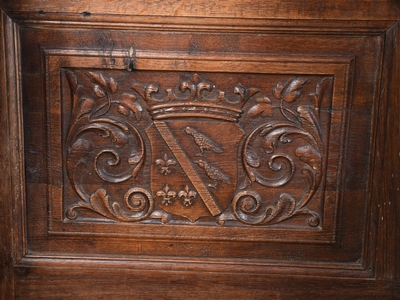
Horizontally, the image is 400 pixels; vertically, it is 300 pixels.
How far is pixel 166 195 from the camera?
1093 mm

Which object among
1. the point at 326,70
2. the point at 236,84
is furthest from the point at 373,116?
the point at 236,84

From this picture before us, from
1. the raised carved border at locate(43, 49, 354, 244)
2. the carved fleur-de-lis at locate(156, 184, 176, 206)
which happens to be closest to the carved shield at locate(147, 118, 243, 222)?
the carved fleur-de-lis at locate(156, 184, 176, 206)

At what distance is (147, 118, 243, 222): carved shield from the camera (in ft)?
3.51

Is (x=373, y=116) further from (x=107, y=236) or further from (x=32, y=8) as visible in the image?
→ (x=32, y=8)

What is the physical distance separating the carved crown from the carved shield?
17 millimetres

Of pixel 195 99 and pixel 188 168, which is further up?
pixel 195 99

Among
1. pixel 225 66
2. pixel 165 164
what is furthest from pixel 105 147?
pixel 225 66

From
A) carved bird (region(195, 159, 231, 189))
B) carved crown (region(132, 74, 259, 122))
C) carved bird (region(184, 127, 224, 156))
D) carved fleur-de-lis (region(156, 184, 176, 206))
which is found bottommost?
carved fleur-de-lis (region(156, 184, 176, 206))

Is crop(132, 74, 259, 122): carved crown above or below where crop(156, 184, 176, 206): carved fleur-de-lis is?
above

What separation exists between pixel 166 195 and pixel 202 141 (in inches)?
5.2

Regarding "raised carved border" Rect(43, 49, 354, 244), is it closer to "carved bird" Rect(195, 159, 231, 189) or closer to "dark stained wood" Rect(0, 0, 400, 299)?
"dark stained wood" Rect(0, 0, 400, 299)

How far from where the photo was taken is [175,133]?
42.3 inches

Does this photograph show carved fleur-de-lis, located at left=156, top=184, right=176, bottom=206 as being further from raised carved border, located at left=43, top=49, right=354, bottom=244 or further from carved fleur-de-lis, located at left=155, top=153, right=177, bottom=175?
raised carved border, located at left=43, top=49, right=354, bottom=244

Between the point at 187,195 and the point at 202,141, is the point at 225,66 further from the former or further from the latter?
the point at 187,195
